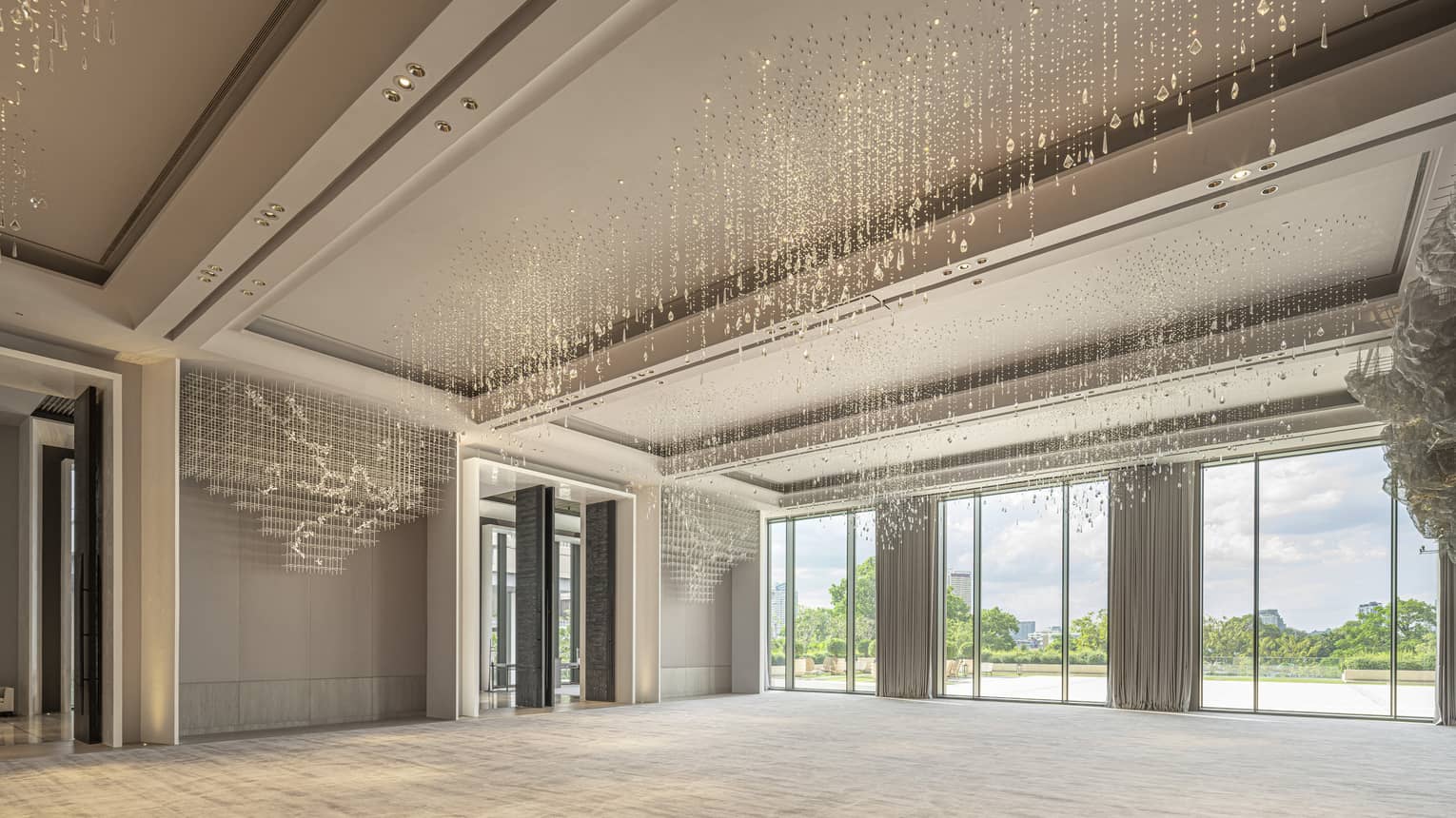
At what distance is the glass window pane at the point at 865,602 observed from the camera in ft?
62.6

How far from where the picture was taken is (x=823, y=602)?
2014cm

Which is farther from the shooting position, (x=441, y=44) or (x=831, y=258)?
(x=831, y=258)

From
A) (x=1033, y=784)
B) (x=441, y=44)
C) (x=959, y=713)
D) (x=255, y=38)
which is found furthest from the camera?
(x=959, y=713)

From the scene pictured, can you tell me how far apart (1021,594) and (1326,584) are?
4730 mm

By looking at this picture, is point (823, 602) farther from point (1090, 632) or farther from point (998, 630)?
point (1090, 632)

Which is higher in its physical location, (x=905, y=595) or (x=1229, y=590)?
(x=1229, y=590)

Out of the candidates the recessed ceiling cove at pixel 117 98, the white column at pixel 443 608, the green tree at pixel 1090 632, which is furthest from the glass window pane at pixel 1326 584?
the recessed ceiling cove at pixel 117 98

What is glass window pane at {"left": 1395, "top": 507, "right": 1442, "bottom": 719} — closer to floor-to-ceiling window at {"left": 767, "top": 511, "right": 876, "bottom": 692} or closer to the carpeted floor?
the carpeted floor

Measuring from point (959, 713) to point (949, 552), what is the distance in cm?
429

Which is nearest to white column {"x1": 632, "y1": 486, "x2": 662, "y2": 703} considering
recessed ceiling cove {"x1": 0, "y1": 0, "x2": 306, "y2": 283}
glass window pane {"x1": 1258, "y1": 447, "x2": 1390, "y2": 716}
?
glass window pane {"x1": 1258, "y1": 447, "x2": 1390, "y2": 716}

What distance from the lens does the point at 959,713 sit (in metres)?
14.2

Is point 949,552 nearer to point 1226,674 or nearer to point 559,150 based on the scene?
point 1226,674

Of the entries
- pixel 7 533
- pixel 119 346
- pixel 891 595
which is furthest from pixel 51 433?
pixel 891 595

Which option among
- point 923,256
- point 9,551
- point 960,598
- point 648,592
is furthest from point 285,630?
point 960,598
